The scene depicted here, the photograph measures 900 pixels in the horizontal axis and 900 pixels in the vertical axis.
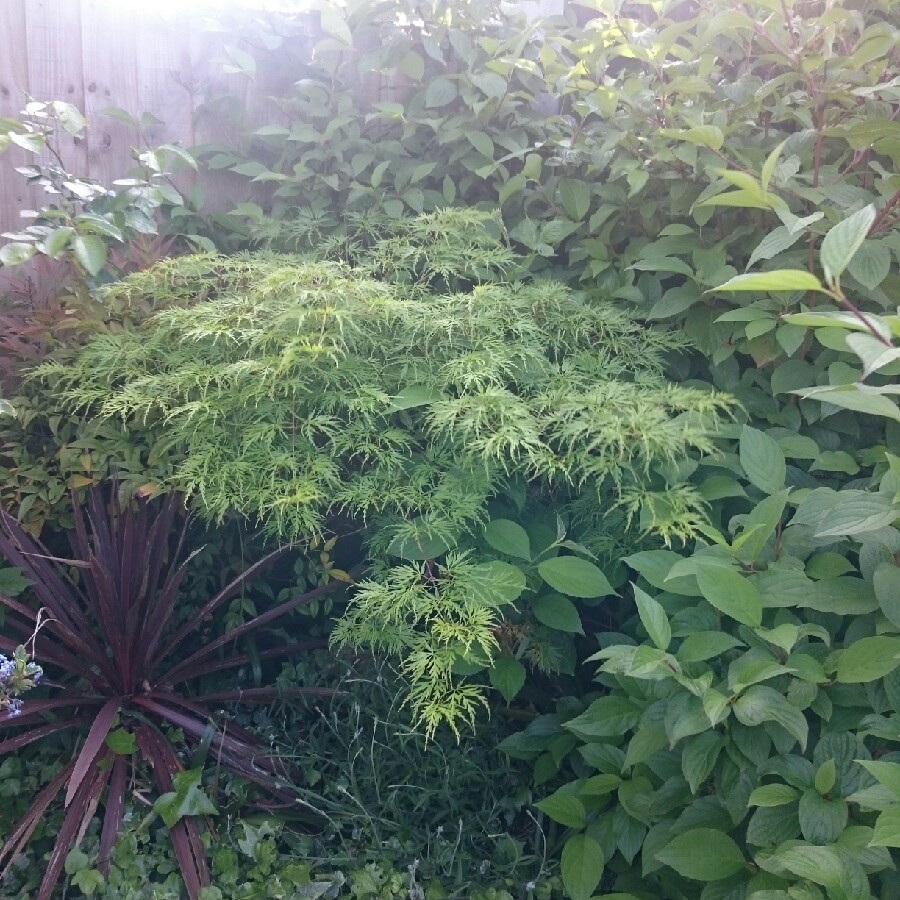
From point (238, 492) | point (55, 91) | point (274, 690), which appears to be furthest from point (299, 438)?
point (55, 91)

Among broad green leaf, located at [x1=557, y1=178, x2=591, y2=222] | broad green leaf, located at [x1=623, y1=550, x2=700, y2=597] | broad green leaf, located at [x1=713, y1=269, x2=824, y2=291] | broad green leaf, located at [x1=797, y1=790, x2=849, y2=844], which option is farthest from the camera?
broad green leaf, located at [x1=557, y1=178, x2=591, y2=222]

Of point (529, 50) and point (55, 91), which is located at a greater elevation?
point (529, 50)

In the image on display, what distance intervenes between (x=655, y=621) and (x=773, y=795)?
0.98 feet

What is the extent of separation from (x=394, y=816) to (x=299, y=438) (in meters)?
0.89

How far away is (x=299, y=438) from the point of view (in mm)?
1489

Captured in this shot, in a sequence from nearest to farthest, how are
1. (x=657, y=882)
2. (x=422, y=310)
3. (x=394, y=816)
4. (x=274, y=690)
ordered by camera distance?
(x=657, y=882) → (x=422, y=310) → (x=394, y=816) → (x=274, y=690)

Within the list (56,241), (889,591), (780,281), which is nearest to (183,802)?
(56,241)

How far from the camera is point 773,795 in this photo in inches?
44.0

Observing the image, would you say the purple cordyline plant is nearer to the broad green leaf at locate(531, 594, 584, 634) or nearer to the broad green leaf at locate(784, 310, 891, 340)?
the broad green leaf at locate(531, 594, 584, 634)

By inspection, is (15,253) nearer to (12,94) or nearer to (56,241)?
(56,241)

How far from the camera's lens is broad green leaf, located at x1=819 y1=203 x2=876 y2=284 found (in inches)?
36.4

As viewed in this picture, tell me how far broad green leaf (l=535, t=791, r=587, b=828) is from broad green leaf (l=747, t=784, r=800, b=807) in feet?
1.39

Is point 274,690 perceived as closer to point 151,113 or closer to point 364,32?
point 151,113

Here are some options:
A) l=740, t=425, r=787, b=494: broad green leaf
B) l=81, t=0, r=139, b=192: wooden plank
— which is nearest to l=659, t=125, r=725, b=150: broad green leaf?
l=740, t=425, r=787, b=494: broad green leaf
